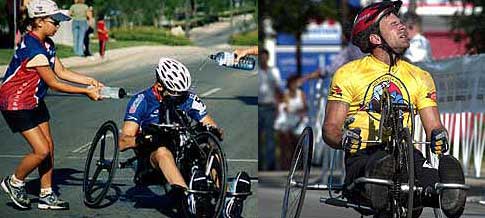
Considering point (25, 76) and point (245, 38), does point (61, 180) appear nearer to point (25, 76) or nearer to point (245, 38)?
point (25, 76)

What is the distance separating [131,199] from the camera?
7867mm

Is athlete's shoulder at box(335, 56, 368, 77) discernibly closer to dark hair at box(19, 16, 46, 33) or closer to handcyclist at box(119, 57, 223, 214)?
handcyclist at box(119, 57, 223, 214)

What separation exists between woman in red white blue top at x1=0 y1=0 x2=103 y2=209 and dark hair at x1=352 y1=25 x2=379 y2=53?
4.86 ft

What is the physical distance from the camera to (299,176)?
7.72 metres

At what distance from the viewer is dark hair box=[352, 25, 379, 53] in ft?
24.3

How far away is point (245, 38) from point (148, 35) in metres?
0.59

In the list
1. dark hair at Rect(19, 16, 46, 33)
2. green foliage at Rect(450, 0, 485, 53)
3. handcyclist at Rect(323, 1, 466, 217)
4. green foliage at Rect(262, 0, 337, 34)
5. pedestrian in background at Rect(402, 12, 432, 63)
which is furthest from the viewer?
green foliage at Rect(262, 0, 337, 34)

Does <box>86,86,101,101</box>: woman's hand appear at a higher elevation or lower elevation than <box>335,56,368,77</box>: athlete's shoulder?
lower

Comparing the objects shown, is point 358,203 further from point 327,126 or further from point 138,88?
point 138,88

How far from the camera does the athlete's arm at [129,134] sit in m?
7.70

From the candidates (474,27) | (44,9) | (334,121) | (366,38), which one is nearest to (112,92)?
(44,9)

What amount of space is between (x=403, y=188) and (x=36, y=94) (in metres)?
2.20

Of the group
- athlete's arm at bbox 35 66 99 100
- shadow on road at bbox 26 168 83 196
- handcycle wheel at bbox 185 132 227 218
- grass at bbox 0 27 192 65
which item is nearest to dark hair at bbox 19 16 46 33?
grass at bbox 0 27 192 65

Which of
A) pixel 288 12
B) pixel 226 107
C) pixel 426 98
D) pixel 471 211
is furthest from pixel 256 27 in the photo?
pixel 288 12
